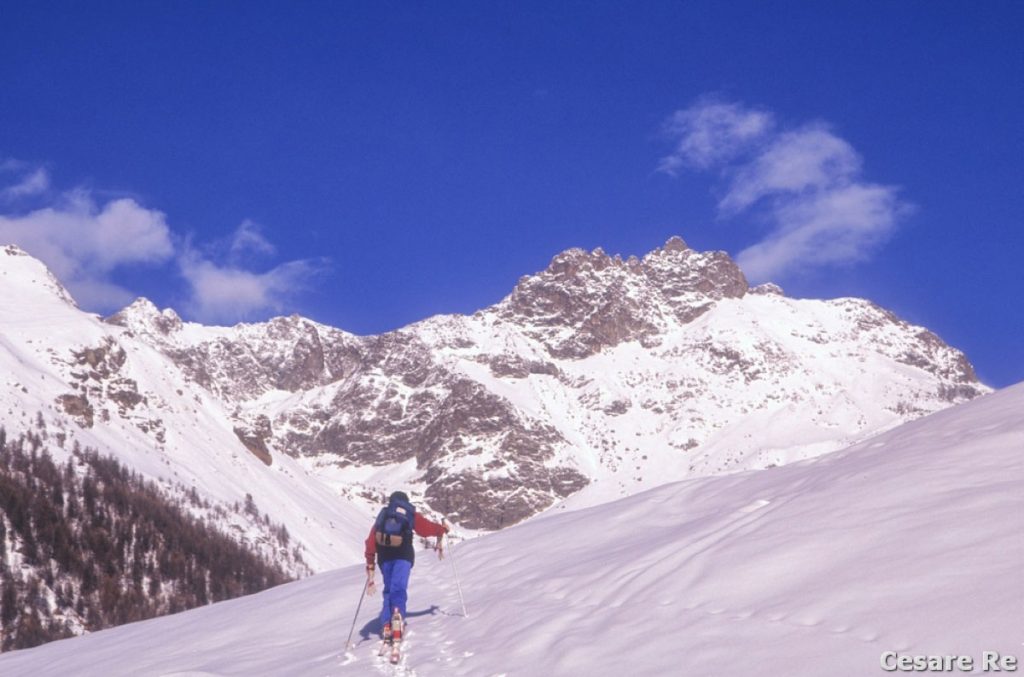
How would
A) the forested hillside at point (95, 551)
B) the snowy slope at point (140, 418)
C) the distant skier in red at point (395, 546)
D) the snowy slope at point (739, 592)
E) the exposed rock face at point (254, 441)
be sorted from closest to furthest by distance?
the snowy slope at point (739, 592)
the distant skier in red at point (395, 546)
the forested hillside at point (95, 551)
the snowy slope at point (140, 418)
the exposed rock face at point (254, 441)

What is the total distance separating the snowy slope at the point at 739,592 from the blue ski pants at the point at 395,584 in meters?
0.47

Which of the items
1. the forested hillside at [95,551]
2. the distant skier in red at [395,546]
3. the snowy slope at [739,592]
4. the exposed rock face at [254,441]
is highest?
the exposed rock face at [254,441]

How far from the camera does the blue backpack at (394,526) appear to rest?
1307 centimetres

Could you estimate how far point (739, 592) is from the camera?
31.3 feet

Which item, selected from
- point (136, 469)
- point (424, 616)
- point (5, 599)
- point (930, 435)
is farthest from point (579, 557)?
point (136, 469)

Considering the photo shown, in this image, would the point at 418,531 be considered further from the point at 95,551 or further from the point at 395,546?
the point at 95,551

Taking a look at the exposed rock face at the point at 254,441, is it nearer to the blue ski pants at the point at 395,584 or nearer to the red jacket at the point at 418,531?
the red jacket at the point at 418,531

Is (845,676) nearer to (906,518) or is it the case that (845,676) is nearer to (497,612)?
(906,518)

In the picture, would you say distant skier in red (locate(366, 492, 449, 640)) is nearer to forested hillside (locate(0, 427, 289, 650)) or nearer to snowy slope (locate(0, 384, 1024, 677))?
snowy slope (locate(0, 384, 1024, 677))

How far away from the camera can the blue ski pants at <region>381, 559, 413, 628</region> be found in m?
12.5

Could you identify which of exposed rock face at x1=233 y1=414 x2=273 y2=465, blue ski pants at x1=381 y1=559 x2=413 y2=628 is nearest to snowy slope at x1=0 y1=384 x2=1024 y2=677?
blue ski pants at x1=381 y1=559 x2=413 y2=628

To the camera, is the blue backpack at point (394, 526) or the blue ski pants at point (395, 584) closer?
the blue ski pants at point (395, 584)

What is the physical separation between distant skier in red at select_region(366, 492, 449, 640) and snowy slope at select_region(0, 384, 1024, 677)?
58 cm

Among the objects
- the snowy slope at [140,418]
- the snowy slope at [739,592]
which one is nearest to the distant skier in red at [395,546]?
the snowy slope at [739,592]
